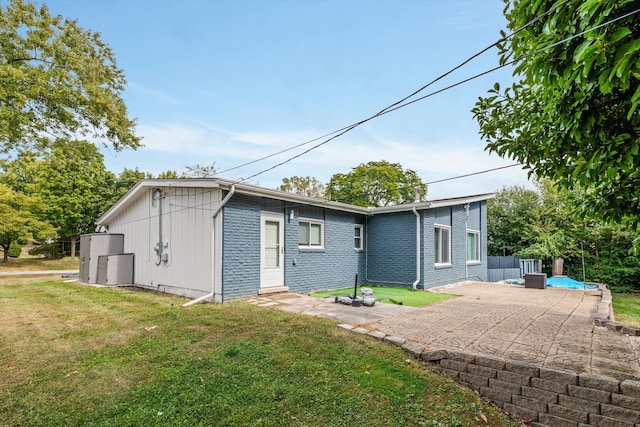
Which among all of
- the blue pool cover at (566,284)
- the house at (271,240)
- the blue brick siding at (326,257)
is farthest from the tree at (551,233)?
the blue brick siding at (326,257)

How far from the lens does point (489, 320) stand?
634cm

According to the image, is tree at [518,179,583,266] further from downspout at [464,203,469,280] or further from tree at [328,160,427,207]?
tree at [328,160,427,207]

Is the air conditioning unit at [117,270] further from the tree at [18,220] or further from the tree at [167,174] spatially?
the tree at [167,174]

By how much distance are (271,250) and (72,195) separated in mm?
22938

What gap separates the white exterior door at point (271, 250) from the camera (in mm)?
8891

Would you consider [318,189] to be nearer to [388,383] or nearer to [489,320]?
[489,320]

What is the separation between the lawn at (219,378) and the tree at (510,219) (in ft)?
53.1

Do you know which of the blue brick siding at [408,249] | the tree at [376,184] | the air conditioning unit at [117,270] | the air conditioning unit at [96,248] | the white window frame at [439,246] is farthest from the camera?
the tree at [376,184]

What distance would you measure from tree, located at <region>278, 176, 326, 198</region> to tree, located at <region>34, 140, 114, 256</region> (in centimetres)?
1523

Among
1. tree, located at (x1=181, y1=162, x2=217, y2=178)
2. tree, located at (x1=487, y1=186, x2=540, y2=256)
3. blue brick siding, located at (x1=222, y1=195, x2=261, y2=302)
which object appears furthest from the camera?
tree, located at (x1=181, y1=162, x2=217, y2=178)

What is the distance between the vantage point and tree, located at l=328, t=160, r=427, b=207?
30.6m

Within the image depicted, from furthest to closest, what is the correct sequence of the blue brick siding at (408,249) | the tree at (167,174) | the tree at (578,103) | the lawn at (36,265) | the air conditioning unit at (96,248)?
the tree at (167,174) < the lawn at (36,265) < the air conditioning unit at (96,248) < the blue brick siding at (408,249) < the tree at (578,103)

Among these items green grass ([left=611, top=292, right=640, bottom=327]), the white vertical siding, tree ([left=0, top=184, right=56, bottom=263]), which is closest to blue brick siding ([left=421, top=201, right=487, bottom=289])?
green grass ([left=611, top=292, right=640, bottom=327])

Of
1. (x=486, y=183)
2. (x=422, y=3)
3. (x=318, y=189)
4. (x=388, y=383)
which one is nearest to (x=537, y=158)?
(x=388, y=383)
